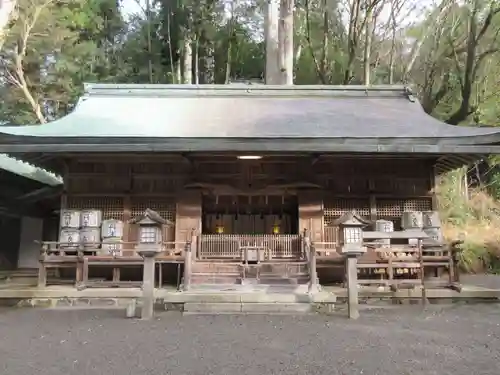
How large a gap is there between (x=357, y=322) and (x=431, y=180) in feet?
16.4

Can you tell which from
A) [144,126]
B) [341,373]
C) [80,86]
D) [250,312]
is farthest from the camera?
[80,86]

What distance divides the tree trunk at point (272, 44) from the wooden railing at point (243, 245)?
8.85 m

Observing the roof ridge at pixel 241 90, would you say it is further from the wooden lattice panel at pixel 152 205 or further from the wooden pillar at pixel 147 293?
the wooden pillar at pixel 147 293

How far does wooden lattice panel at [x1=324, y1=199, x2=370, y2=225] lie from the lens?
392 inches

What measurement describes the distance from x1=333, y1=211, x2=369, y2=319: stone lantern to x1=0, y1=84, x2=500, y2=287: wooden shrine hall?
0.88 metres

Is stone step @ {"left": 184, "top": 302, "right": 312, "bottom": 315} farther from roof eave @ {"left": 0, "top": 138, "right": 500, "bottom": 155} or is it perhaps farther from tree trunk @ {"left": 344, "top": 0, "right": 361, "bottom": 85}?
tree trunk @ {"left": 344, "top": 0, "right": 361, "bottom": 85}

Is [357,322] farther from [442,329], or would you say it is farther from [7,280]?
[7,280]

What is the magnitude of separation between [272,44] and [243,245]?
1066 cm

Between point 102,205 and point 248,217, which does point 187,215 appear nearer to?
point 102,205

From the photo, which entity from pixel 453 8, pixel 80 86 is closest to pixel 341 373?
pixel 453 8

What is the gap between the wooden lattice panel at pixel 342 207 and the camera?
9953mm

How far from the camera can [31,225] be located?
14.6 m

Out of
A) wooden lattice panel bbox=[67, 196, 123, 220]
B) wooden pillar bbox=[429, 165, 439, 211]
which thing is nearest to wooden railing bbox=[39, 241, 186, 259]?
wooden lattice panel bbox=[67, 196, 123, 220]

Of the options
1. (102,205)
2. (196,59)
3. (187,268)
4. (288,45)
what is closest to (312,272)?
(187,268)
